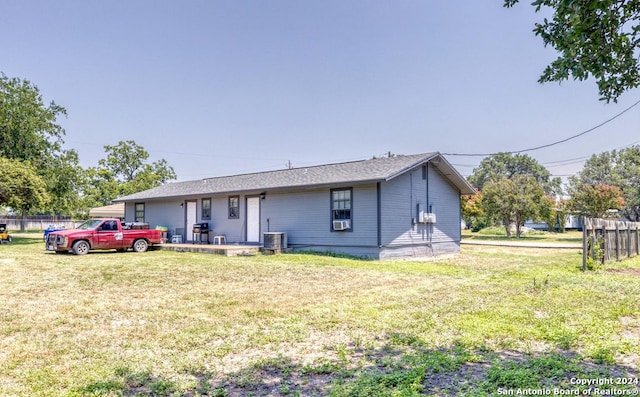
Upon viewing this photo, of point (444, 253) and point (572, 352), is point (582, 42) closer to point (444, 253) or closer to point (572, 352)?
point (572, 352)

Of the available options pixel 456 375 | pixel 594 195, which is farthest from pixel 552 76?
pixel 594 195

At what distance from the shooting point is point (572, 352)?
13.6ft

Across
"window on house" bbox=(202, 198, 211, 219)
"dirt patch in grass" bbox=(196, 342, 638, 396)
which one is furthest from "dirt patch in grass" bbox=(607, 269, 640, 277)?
"window on house" bbox=(202, 198, 211, 219)

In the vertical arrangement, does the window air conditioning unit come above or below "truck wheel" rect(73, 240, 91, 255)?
above

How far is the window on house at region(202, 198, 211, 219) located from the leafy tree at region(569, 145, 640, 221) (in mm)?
29027

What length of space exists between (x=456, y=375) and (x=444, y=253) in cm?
1429

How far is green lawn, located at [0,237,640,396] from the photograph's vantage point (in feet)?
11.2

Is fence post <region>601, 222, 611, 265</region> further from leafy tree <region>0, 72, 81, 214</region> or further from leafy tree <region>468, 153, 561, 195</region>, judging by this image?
leafy tree <region>468, 153, 561, 195</region>

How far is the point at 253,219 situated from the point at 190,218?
4.55 meters

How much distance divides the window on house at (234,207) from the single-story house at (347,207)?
0.15 feet

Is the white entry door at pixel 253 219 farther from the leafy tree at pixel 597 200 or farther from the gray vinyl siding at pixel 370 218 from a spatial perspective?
the leafy tree at pixel 597 200

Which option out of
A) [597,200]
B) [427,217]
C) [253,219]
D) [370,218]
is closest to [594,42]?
[370,218]

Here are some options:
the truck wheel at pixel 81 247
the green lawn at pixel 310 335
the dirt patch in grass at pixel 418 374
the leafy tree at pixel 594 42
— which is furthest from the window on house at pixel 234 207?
the leafy tree at pixel 594 42

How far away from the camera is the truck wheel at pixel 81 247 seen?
14.9m
